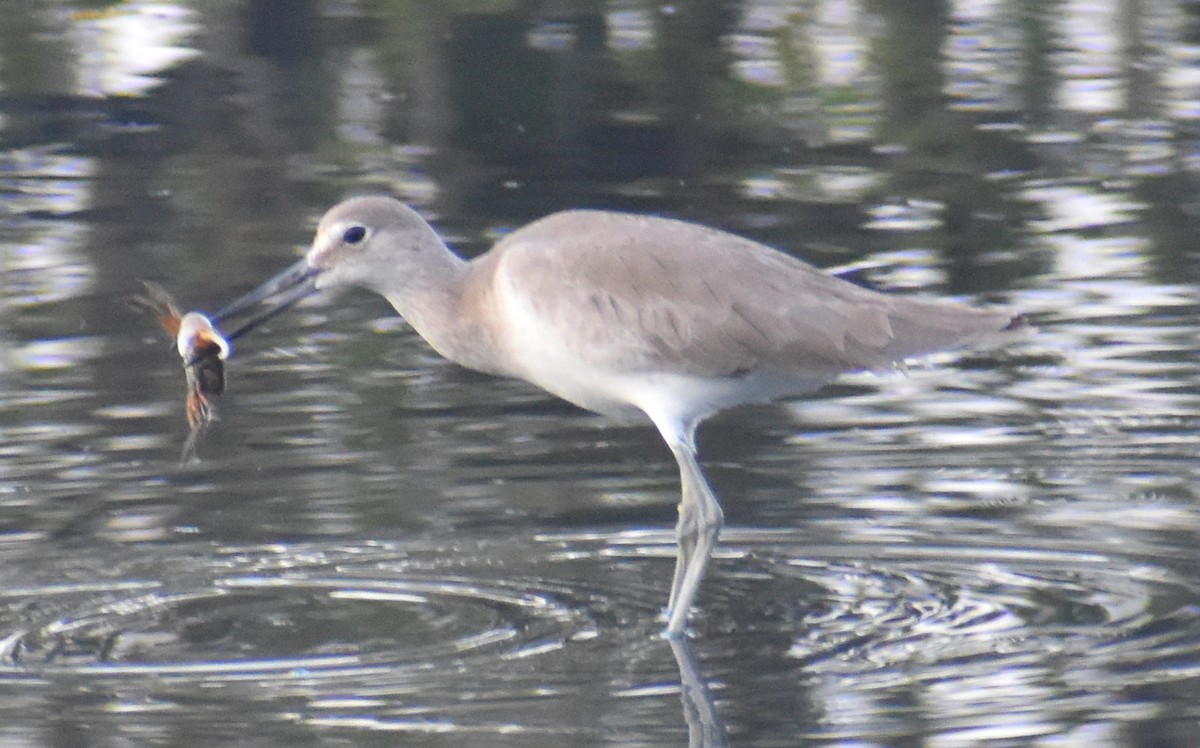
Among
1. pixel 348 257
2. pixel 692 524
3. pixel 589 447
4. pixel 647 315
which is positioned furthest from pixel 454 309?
pixel 589 447

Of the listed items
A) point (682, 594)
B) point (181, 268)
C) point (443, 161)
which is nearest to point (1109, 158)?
point (443, 161)

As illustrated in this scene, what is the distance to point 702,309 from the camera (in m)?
7.43

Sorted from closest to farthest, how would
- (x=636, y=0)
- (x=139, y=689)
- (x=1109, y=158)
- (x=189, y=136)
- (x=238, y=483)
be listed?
(x=139, y=689) < (x=238, y=483) < (x=1109, y=158) < (x=189, y=136) < (x=636, y=0)

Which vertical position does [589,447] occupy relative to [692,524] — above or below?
below

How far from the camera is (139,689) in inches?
257

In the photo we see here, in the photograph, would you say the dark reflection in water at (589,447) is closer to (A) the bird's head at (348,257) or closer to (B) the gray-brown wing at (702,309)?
(B) the gray-brown wing at (702,309)

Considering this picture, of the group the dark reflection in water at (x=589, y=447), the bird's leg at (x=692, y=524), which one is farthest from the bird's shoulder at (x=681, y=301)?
the dark reflection in water at (x=589, y=447)

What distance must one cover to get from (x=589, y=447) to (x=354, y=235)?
1684 millimetres

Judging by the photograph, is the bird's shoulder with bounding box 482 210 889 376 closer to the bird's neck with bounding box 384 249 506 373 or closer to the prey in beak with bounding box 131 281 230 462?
the bird's neck with bounding box 384 249 506 373

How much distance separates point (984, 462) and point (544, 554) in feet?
5.89

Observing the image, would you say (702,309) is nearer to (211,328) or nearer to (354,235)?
(354,235)

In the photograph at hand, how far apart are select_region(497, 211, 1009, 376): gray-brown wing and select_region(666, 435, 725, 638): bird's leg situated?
0.31 m

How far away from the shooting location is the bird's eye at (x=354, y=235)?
25.1ft

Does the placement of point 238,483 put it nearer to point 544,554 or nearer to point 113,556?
point 113,556
